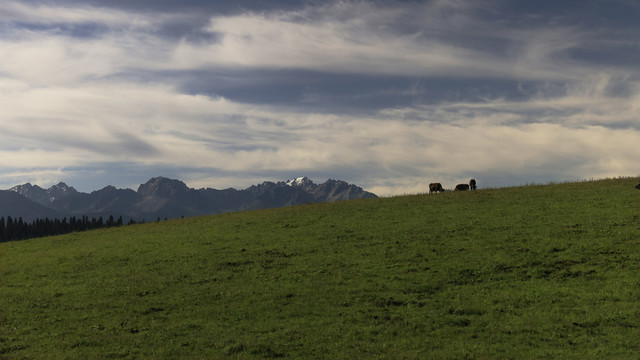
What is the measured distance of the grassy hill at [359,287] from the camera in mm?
21734

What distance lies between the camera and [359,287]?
29.4 metres

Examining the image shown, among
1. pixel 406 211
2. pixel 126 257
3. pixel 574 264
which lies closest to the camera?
pixel 574 264

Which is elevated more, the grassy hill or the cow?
the cow

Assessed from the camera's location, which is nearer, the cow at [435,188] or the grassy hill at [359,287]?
the grassy hill at [359,287]

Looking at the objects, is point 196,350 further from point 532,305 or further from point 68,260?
point 68,260

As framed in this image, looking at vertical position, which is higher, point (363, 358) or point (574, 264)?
point (574, 264)

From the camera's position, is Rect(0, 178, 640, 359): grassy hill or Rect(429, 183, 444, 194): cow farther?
Rect(429, 183, 444, 194): cow

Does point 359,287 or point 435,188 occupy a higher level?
point 435,188

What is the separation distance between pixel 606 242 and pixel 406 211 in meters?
19.5

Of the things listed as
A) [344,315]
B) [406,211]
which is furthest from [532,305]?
[406,211]

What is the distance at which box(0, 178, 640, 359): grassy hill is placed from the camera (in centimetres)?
2173

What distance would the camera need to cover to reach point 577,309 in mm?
23891

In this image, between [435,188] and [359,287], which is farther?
[435,188]

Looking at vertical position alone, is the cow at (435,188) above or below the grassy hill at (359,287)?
above
